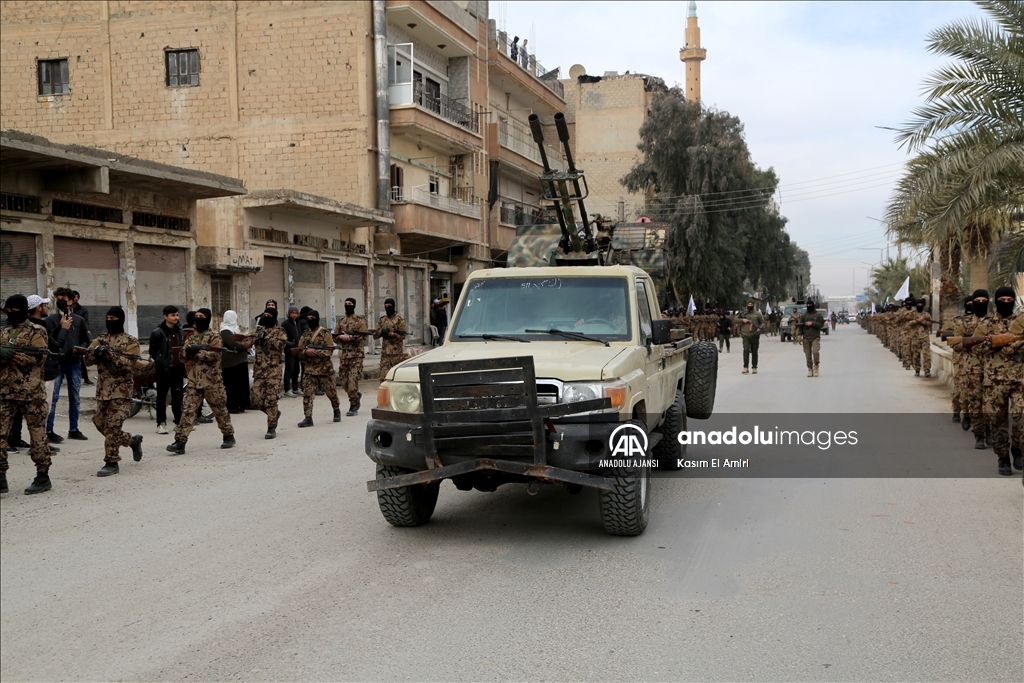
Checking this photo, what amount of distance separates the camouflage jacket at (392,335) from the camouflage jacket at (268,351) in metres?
2.83

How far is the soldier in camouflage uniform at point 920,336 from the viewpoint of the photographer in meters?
21.0

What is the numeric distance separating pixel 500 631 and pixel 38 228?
14.9 m

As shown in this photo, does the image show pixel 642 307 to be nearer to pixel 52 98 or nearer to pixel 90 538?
pixel 90 538

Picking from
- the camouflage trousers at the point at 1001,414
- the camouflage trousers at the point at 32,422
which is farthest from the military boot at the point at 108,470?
the camouflage trousers at the point at 1001,414

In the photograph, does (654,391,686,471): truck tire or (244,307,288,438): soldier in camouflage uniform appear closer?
(654,391,686,471): truck tire

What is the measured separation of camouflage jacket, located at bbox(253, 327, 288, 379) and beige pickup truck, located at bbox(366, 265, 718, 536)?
5199mm

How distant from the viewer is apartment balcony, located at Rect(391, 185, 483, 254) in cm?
2869

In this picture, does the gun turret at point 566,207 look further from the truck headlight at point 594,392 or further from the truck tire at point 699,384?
the truck headlight at point 594,392

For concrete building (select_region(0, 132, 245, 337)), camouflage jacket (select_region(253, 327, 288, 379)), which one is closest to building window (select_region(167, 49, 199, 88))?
concrete building (select_region(0, 132, 245, 337))

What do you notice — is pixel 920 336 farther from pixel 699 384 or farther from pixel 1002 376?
pixel 699 384

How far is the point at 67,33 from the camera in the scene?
2884 cm

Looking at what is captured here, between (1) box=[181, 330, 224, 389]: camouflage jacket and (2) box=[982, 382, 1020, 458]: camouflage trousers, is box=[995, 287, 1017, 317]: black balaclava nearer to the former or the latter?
(2) box=[982, 382, 1020, 458]: camouflage trousers

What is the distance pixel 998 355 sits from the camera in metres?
8.62

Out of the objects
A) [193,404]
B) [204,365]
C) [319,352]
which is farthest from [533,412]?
[319,352]
